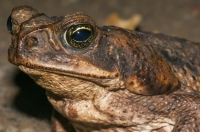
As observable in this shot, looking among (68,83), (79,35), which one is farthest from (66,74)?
(79,35)

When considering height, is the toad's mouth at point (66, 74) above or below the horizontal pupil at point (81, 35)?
below

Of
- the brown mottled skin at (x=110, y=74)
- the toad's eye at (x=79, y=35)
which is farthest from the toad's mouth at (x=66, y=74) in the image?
the toad's eye at (x=79, y=35)

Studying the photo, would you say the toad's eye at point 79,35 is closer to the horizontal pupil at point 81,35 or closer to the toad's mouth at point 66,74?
the horizontal pupil at point 81,35

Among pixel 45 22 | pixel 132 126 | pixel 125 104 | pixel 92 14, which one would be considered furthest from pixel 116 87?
pixel 92 14

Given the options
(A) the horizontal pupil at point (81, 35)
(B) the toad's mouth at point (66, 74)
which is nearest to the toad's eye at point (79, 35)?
(A) the horizontal pupil at point (81, 35)

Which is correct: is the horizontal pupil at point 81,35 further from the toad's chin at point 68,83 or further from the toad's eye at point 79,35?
the toad's chin at point 68,83

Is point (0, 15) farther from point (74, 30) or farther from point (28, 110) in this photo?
point (74, 30)

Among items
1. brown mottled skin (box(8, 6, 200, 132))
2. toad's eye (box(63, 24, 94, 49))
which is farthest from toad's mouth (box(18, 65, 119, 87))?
toad's eye (box(63, 24, 94, 49))

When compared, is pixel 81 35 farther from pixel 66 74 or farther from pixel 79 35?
pixel 66 74
